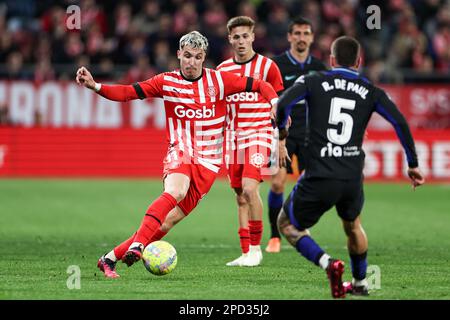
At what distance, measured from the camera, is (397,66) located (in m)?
23.8

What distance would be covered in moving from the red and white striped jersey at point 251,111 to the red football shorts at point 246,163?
2.9 inches

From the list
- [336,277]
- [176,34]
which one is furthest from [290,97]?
[176,34]

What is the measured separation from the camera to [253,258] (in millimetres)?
10352

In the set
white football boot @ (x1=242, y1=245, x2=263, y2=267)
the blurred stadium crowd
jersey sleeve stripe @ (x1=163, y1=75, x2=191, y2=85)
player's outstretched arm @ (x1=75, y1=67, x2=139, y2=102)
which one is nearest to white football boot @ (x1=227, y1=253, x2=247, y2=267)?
white football boot @ (x1=242, y1=245, x2=263, y2=267)

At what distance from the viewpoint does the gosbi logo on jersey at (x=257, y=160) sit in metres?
10.6

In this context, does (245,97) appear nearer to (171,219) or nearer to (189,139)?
(189,139)

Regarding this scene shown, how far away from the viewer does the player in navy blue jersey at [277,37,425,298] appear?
7891 millimetres

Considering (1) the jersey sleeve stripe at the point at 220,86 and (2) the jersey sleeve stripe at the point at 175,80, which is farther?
(1) the jersey sleeve stripe at the point at 220,86

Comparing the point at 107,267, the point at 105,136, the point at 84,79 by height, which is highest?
the point at 84,79

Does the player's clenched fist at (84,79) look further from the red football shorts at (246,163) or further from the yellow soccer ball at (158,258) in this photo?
the red football shorts at (246,163)

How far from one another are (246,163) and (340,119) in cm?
279

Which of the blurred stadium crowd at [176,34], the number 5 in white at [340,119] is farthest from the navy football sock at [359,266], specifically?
the blurred stadium crowd at [176,34]

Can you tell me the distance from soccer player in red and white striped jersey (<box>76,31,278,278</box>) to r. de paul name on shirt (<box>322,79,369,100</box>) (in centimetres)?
136

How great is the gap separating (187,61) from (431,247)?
13.9 feet
